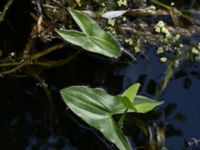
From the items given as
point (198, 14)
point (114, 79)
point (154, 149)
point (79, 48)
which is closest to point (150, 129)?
point (154, 149)

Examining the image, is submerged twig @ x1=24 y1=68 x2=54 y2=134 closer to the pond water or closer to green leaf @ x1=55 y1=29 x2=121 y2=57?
the pond water

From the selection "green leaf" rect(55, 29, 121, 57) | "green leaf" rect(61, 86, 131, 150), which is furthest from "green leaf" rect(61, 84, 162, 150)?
"green leaf" rect(55, 29, 121, 57)

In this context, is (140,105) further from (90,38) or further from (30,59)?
(30,59)

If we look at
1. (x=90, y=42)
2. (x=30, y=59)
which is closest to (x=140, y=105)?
(x=90, y=42)

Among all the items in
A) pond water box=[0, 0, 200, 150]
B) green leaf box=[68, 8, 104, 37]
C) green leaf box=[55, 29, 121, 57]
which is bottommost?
pond water box=[0, 0, 200, 150]

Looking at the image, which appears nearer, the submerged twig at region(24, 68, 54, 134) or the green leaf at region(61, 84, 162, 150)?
the green leaf at region(61, 84, 162, 150)

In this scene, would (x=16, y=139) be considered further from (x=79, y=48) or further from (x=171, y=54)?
(x=171, y=54)
